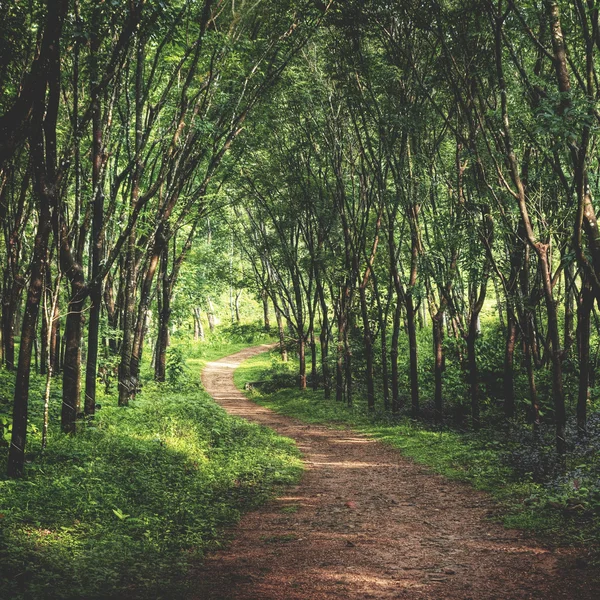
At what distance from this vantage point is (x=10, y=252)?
13383mm

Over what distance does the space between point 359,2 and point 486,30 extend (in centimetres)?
370

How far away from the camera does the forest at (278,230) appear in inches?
266

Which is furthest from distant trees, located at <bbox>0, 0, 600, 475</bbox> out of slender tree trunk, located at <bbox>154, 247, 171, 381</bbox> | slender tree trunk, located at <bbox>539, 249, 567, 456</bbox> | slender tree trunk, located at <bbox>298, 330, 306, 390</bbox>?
slender tree trunk, located at <bbox>298, 330, 306, 390</bbox>

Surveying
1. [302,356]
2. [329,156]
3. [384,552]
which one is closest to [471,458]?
[384,552]

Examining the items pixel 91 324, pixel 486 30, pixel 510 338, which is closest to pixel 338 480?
pixel 91 324

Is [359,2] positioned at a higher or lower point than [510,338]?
higher

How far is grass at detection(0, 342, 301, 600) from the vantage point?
5.04 meters

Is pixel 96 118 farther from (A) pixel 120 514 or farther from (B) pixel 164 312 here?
(B) pixel 164 312

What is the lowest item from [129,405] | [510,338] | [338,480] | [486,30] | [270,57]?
[338,480]

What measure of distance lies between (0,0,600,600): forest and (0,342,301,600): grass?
0.04 metres

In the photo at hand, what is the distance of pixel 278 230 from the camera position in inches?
936

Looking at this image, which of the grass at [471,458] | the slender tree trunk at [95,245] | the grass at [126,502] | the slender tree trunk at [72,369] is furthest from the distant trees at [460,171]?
the slender tree trunk at [72,369]

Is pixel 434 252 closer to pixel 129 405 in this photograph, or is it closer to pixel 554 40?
pixel 554 40

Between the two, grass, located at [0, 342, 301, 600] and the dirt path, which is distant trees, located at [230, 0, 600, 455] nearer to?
the dirt path
